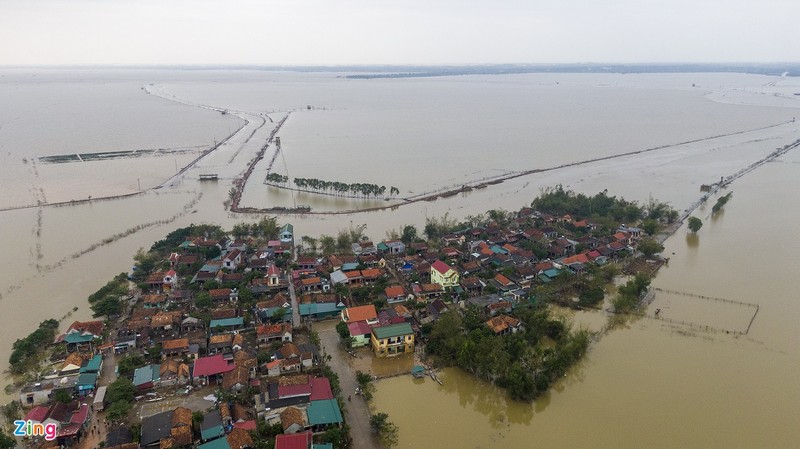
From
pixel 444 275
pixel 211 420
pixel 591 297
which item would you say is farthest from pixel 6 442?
pixel 591 297

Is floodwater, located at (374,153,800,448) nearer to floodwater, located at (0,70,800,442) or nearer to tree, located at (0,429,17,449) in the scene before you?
floodwater, located at (0,70,800,442)

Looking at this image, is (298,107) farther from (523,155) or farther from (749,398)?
(749,398)

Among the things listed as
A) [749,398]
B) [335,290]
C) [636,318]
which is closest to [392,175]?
[335,290]

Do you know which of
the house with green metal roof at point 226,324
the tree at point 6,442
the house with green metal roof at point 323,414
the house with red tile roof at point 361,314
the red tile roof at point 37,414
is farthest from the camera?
the house with red tile roof at point 361,314

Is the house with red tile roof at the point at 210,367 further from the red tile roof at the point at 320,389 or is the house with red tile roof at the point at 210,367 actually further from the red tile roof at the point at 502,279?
the red tile roof at the point at 502,279

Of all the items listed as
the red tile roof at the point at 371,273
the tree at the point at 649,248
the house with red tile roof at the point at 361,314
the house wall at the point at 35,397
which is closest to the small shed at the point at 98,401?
the house wall at the point at 35,397

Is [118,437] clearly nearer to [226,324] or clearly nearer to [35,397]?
[35,397]
